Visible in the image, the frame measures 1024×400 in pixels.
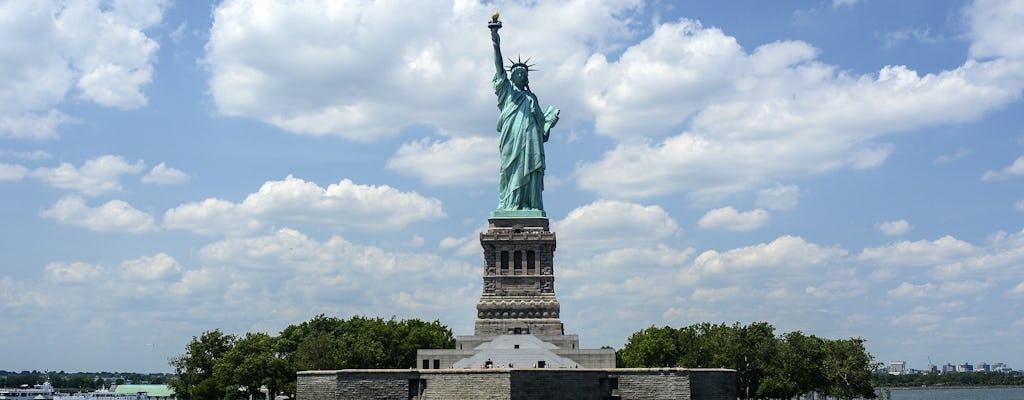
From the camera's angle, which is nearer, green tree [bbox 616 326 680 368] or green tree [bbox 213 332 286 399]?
green tree [bbox 213 332 286 399]

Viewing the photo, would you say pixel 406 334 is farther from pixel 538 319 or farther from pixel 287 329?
pixel 538 319

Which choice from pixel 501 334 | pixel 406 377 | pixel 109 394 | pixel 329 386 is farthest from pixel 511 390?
pixel 109 394

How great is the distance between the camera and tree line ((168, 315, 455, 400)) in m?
77.8

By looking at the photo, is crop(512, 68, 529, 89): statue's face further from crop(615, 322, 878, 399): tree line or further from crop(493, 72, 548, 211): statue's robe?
crop(615, 322, 878, 399): tree line

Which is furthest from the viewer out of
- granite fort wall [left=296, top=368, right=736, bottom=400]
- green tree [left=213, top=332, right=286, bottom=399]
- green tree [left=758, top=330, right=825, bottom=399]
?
green tree [left=758, top=330, right=825, bottom=399]

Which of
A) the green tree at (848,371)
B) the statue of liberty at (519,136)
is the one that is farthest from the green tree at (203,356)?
the green tree at (848,371)

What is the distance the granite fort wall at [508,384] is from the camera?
173 ft

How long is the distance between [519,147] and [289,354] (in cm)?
2401

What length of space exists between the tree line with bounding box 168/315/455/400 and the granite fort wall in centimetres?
2045

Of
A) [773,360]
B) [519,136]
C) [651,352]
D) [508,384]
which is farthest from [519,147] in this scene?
[508,384]

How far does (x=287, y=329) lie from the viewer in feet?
290

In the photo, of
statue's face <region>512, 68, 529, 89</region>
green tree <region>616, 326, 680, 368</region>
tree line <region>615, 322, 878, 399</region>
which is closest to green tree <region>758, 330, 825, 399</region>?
tree line <region>615, 322, 878, 399</region>

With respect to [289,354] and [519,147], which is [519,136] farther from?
[289,354]

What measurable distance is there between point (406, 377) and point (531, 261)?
2612 cm
